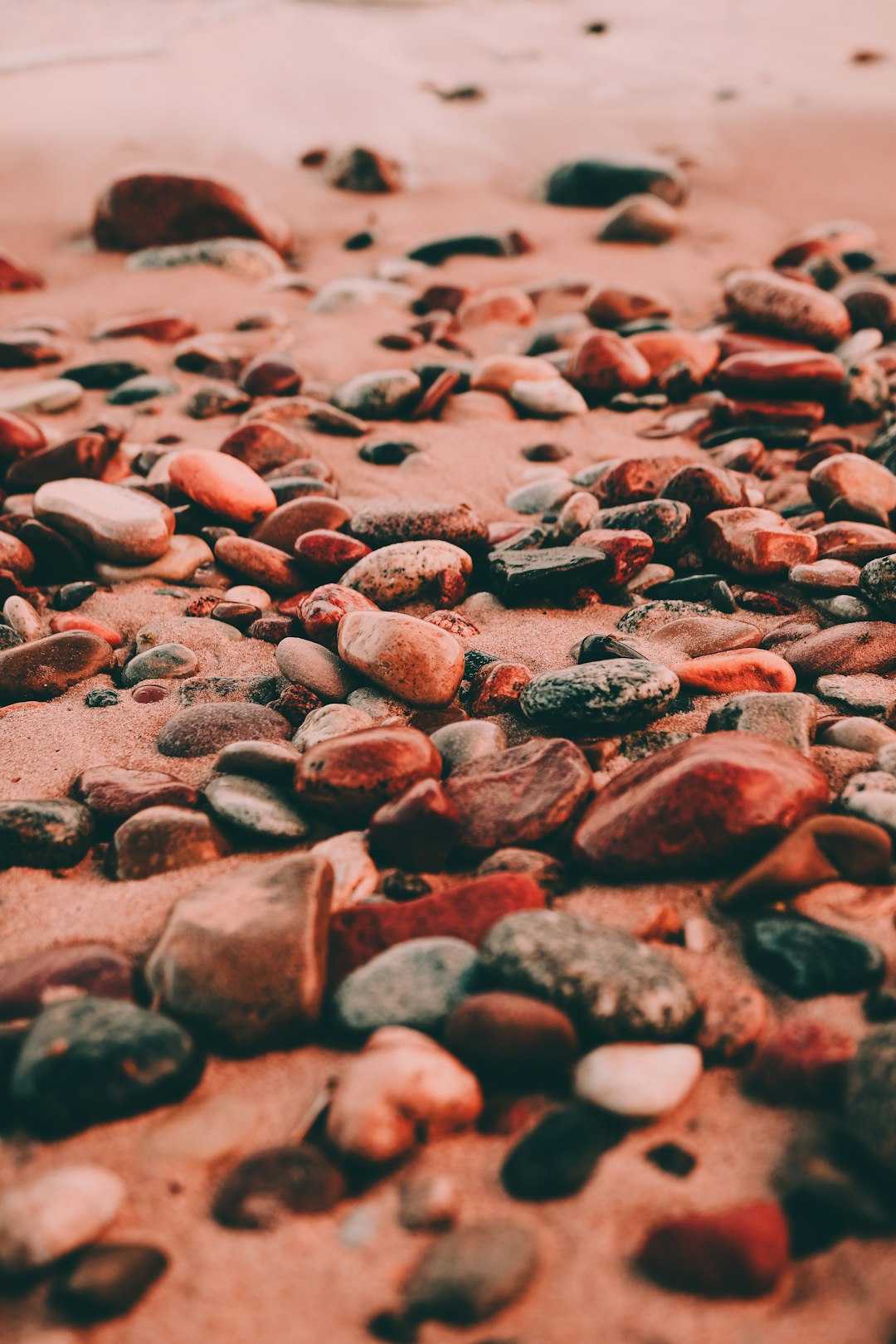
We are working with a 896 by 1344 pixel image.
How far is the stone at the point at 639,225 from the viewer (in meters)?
5.71

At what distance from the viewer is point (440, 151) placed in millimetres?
7031

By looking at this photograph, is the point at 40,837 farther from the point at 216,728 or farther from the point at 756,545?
the point at 756,545

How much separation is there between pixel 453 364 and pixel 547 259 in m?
1.82

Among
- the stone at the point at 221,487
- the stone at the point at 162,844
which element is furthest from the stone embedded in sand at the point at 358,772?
the stone at the point at 221,487

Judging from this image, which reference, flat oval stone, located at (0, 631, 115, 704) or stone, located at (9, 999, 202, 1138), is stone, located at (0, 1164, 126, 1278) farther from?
flat oval stone, located at (0, 631, 115, 704)

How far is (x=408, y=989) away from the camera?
1.40 m

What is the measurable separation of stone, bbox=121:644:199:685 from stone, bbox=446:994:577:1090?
130 centimetres

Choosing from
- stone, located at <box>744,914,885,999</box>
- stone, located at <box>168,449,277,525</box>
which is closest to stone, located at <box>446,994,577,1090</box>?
stone, located at <box>744,914,885,999</box>

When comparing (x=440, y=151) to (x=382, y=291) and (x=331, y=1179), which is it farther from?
(x=331, y=1179)

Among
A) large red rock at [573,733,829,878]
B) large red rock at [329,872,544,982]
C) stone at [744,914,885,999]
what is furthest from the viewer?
large red rock at [573,733,829,878]

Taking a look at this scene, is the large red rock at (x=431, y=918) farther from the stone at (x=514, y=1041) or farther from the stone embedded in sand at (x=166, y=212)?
the stone embedded in sand at (x=166, y=212)

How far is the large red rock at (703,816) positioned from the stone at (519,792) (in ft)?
0.29

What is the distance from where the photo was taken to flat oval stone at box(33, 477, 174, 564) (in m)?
2.76

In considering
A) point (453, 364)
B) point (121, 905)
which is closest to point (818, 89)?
point (453, 364)
